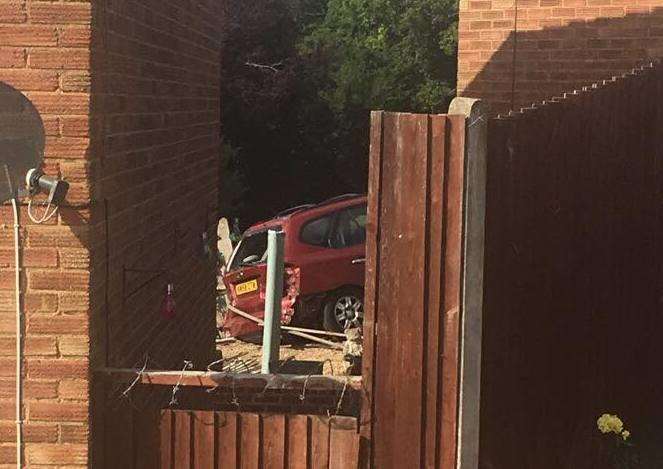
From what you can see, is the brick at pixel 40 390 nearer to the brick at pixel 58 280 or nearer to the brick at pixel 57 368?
the brick at pixel 57 368

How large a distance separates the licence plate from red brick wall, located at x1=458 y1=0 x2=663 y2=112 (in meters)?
4.81

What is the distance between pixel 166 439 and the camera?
4.36m

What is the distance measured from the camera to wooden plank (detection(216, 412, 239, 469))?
432 centimetres

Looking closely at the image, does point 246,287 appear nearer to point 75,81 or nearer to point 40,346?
point 40,346

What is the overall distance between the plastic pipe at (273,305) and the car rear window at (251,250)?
26.2ft

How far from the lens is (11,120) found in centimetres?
404

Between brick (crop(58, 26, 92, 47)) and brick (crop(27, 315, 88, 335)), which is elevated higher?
brick (crop(58, 26, 92, 47))

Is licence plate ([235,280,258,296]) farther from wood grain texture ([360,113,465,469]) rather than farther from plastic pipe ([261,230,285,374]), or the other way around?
wood grain texture ([360,113,465,469])

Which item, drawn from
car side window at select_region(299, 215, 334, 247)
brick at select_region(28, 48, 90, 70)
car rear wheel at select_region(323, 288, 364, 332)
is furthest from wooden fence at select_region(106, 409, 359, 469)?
car rear wheel at select_region(323, 288, 364, 332)

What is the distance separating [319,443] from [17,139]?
1766 mm

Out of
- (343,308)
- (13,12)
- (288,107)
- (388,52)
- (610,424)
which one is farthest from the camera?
(388,52)

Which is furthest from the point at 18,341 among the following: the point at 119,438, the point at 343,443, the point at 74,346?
the point at 343,443

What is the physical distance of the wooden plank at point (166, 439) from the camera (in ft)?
14.3

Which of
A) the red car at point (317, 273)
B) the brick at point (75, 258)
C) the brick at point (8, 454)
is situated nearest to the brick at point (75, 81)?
the brick at point (75, 258)
